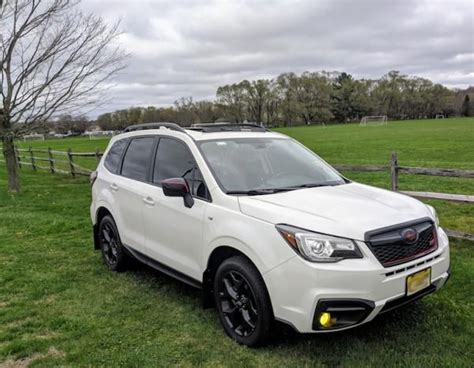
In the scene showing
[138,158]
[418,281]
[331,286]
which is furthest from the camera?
[138,158]

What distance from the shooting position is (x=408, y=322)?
379 centimetres

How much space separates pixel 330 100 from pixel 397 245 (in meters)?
107

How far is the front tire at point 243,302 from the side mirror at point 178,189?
69 cm

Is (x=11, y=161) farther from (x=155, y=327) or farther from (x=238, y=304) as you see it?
(x=238, y=304)

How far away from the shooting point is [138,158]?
5.05m

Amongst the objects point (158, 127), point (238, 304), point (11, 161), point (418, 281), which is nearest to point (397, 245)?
point (418, 281)

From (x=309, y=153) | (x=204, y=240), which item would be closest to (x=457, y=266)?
(x=309, y=153)

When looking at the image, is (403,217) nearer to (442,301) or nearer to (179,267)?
(442,301)

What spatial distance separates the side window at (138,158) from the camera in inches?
191

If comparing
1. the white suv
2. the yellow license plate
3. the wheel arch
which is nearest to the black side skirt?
the white suv

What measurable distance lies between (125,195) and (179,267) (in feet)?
4.28

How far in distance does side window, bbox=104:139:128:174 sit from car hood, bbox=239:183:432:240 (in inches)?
97.7

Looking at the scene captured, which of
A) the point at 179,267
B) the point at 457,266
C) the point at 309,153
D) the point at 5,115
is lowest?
the point at 457,266

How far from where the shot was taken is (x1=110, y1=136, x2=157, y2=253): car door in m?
4.76
